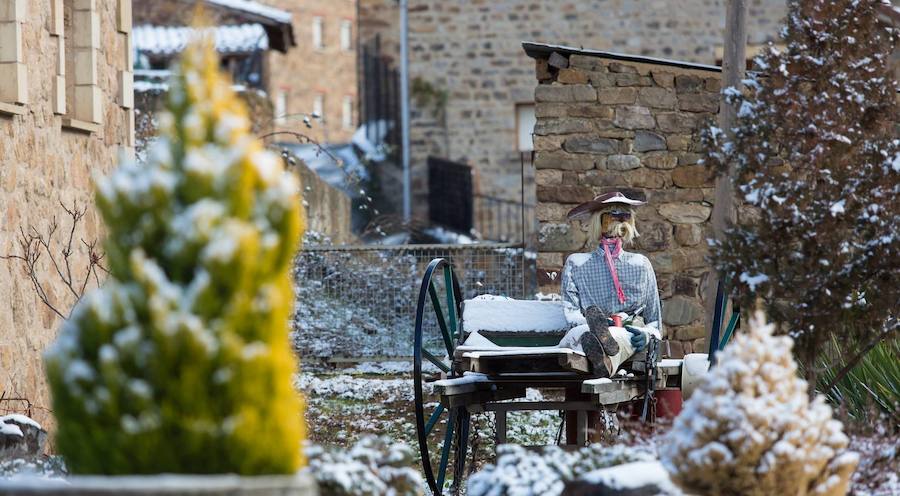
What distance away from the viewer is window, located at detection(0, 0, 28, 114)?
821cm

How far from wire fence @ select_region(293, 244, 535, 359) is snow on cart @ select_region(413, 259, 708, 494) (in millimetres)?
4112

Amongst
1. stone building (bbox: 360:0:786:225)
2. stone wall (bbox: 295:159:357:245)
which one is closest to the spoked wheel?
stone wall (bbox: 295:159:357:245)

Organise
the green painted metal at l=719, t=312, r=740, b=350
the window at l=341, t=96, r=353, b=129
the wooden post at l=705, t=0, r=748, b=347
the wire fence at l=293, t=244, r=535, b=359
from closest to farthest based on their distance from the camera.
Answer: the green painted metal at l=719, t=312, r=740, b=350, the wooden post at l=705, t=0, r=748, b=347, the wire fence at l=293, t=244, r=535, b=359, the window at l=341, t=96, r=353, b=129

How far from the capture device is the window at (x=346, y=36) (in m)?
42.7

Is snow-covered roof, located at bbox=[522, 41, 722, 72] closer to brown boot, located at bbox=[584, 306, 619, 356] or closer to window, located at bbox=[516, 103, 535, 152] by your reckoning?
brown boot, located at bbox=[584, 306, 619, 356]

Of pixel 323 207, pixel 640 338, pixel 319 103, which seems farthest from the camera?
pixel 319 103

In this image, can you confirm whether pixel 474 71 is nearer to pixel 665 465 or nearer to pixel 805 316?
pixel 805 316

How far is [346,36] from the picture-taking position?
4300cm

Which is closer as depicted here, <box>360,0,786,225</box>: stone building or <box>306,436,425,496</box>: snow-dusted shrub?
<box>306,436,425,496</box>: snow-dusted shrub

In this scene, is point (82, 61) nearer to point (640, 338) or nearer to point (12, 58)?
point (12, 58)

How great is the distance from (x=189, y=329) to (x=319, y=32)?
3906 cm

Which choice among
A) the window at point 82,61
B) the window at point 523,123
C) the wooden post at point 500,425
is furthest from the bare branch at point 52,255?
the window at point 523,123

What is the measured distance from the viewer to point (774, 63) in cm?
631

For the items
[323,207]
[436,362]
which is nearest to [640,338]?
[436,362]
